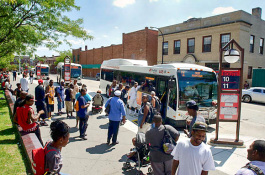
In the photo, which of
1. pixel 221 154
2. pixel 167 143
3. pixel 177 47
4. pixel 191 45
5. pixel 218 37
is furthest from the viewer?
pixel 177 47

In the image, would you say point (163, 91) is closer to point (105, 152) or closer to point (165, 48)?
point (105, 152)

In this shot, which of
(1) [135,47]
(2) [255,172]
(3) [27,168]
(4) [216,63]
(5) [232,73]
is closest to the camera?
(2) [255,172]

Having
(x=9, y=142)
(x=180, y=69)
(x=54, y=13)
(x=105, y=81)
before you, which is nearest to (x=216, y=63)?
(x=105, y=81)

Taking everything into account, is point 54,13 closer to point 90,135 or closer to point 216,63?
point 90,135

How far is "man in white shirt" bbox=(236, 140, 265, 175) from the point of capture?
7.14ft

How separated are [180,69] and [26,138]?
689 cm

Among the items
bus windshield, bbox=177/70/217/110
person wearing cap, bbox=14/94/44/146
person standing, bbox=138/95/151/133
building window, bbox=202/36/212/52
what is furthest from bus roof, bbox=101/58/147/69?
person wearing cap, bbox=14/94/44/146

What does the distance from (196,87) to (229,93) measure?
6.29 ft

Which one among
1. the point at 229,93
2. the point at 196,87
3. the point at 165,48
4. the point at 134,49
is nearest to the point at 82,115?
the point at 196,87

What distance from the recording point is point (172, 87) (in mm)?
8523

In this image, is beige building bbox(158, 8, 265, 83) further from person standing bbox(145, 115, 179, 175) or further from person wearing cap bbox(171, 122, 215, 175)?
person wearing cap bbox(171, 122, 215, 175)

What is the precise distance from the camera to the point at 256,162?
2.34m

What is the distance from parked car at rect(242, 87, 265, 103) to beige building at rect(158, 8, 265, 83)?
440 centimetres

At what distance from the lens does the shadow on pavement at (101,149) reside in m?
5.93
